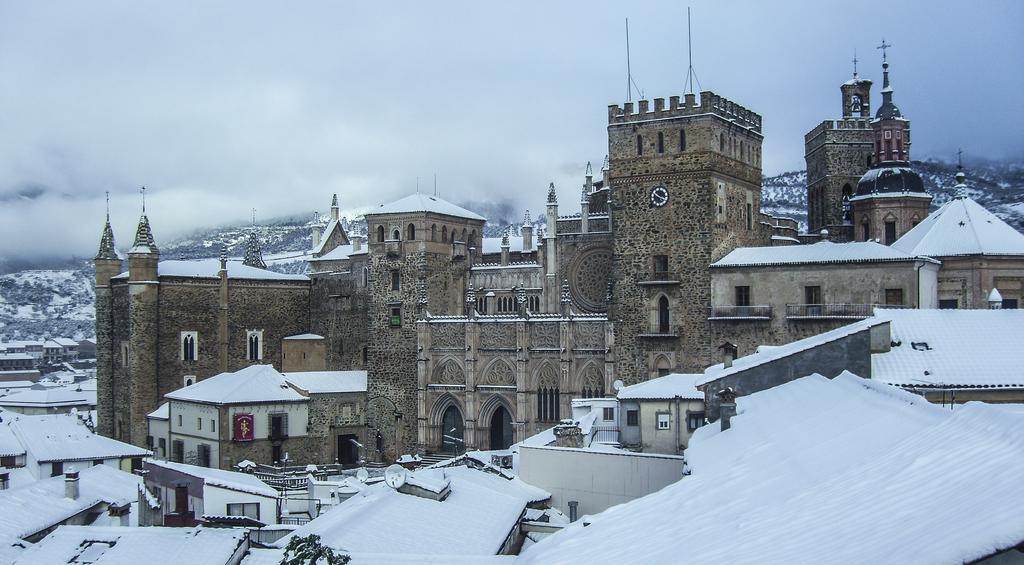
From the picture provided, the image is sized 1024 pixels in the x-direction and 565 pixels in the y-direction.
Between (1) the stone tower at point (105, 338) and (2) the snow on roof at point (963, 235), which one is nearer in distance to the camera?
(2) the snow on roof at point (963, 235)

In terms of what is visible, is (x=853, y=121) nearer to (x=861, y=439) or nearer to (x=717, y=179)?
(x=717, y=179)

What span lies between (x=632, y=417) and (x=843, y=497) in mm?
23168

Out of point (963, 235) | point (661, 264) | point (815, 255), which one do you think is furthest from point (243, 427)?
point (963, 235)

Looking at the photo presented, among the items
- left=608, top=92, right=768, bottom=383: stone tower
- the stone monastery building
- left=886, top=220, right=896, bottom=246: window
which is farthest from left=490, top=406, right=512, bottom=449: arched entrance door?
left=886, top=220, right=896, bottom=246: window

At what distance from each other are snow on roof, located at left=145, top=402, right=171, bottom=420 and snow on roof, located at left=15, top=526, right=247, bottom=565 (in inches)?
1303

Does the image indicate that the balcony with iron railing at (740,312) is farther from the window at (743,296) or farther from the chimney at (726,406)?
the chimney at (726,406)

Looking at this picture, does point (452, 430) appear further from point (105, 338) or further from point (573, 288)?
point (105, 338)

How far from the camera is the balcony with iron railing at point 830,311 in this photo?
128 feet

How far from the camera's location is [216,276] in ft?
194

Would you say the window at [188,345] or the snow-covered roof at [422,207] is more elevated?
the snow-covered roof at [422,207]

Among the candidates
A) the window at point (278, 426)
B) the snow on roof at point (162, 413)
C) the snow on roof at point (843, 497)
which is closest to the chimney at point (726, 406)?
the snow on roof at point (843, 497)

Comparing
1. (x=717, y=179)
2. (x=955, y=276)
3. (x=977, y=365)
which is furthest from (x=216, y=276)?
(x=977, y=365)

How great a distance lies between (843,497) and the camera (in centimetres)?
1053

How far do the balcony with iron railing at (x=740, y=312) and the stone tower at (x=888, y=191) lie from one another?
444 inches
